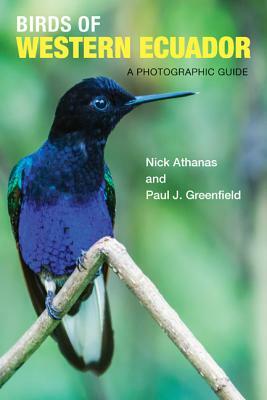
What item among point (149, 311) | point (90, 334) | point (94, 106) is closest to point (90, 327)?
point (90, 334)

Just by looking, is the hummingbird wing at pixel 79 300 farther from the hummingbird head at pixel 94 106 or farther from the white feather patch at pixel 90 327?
the hummingbird head at pixel 94 106

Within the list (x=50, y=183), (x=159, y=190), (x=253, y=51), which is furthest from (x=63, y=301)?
(x=253, y=51)

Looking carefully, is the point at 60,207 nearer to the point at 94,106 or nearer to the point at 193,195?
the point at 94,106

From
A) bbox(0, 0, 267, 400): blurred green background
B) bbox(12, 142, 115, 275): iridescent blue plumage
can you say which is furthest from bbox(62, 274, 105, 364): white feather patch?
bbox(12, 142, 115, 275): iridescent blue plumage

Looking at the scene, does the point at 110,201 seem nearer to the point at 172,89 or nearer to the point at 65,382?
the point at 172,89

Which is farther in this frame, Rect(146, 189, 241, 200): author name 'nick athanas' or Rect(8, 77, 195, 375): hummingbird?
Rect(146, 189, 241, 200): author name 'nick athanas'

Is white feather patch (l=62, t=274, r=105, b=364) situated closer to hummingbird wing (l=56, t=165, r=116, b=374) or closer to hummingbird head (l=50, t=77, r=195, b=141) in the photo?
hummingbird wing (l=56, t=165, r=116, b=374)

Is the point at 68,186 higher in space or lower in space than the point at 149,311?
higher
